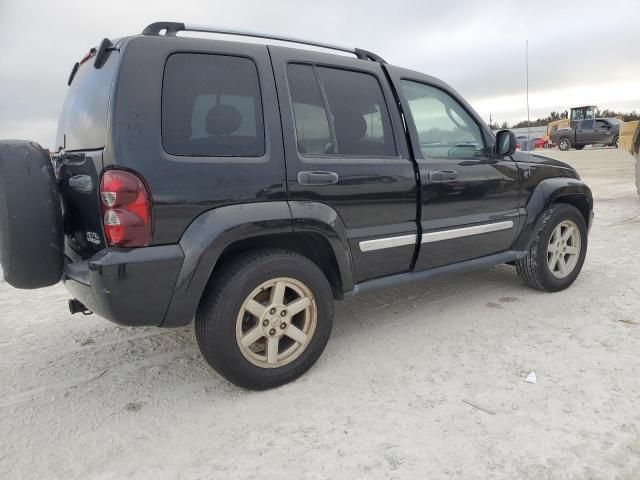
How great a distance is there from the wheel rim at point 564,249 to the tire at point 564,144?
2530 cm

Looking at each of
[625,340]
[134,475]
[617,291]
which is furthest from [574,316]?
[134,475]

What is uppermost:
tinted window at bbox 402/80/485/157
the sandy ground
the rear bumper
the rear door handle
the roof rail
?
the roof rail

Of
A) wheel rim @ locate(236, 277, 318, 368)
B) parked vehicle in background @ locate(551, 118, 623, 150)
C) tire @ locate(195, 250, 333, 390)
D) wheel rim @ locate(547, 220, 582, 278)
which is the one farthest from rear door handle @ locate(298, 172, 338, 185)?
parked vehicle in background @ locate(551, 118, 623, 150)

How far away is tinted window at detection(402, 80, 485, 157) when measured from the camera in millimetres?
3326

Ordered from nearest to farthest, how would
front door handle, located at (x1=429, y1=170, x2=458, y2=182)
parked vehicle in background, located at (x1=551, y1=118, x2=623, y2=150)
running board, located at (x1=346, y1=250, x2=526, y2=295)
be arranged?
running board, located at (x1=346, y1=250, x2=526, y2=295) → front door handle, located at (x1=429, y1=170, x2=458, y2=182) → parked vehicle in background, located at (x1=551, y1=118, x2=623, y2=150)

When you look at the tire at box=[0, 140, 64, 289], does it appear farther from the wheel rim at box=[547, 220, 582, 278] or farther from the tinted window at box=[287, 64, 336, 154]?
the wheel rim at box=[547, 220, 582, 278]

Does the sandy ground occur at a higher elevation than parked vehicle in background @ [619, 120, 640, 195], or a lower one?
lower

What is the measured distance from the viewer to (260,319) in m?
2.58

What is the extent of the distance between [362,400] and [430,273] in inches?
46.2

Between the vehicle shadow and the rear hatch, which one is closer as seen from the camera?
the rear hatch

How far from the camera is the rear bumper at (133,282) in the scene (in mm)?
2182

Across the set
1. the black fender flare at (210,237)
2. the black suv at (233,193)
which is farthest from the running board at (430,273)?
the black fender flare at (210,237)

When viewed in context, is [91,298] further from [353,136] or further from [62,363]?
[353,136]

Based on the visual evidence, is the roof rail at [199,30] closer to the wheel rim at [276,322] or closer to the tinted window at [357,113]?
the tinted window at [357,113]
